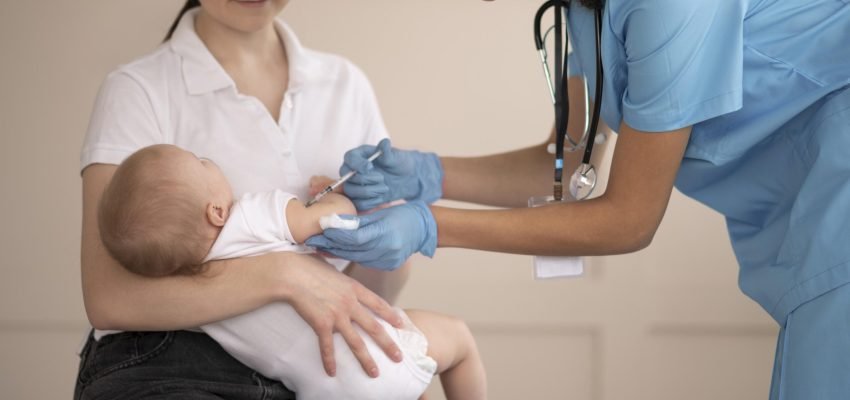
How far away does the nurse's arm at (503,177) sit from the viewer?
1.99 m

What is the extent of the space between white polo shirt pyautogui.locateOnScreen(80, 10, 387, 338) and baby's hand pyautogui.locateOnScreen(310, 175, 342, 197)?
6 cm

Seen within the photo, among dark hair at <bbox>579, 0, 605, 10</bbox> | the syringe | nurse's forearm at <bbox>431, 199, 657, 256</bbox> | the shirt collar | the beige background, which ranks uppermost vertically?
dark hair at <bbox>579, 0, 605, 10</bbox>

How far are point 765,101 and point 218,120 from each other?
98cm

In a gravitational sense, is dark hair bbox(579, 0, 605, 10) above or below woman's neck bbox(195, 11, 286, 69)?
above

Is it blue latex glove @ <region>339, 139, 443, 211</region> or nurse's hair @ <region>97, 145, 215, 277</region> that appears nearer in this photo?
nurse's hair @ <region>97, 145, 215, 277</region>

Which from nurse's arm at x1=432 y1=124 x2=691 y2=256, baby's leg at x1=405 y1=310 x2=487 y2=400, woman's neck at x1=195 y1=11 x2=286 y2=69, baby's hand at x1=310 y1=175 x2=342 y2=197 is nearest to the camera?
nurse's arm at x1=432 y1=124 x2=691 y2=256

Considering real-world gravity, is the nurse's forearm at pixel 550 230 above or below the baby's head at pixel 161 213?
below

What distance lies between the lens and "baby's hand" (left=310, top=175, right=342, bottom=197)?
1775mm

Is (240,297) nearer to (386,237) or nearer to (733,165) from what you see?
(386,237)

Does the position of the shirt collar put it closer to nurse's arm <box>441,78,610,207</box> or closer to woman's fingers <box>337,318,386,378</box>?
nurse's arm <box>441,78,610,207</box>

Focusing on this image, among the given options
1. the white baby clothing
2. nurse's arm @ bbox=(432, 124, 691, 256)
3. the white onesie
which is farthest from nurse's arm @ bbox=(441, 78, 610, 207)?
the white onesie

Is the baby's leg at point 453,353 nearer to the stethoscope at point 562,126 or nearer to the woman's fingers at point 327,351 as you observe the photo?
the woman's fingers at point 327,351

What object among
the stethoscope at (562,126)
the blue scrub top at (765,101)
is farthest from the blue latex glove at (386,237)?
the blue scrub top at (765,101)

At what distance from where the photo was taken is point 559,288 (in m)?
2.87
